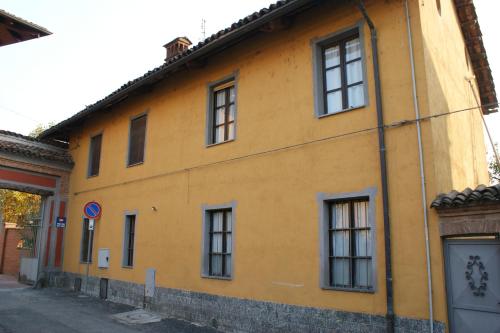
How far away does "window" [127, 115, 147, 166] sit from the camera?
12.8m

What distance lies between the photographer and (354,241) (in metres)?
7.18

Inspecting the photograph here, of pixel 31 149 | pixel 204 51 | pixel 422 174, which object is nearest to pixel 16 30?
Result: pixel 204 51

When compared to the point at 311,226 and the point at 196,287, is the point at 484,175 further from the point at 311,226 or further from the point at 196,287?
the point at 196,287

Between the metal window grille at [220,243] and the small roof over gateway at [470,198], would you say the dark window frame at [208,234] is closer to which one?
the metal window grille at [220,243]

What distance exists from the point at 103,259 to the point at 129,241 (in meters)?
1.29

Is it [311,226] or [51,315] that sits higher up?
[311,226]

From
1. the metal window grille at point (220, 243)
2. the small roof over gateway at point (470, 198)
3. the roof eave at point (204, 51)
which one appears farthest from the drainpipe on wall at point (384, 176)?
the metal window grille at point (220, 243)

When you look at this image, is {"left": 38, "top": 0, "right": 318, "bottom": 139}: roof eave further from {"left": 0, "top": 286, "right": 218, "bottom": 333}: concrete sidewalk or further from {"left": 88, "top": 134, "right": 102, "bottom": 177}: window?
{"left": 0, "top": 286, "right": 218, "bottom": 333}: concrete sidewalk

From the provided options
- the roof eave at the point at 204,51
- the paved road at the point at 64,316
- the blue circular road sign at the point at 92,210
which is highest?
the roof eave at the point at 204,51

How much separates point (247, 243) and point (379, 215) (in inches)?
120

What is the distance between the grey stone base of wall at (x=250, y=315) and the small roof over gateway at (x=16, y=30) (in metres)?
6.12

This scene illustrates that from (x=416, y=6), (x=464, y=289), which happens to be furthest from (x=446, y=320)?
(x=416, y=6)

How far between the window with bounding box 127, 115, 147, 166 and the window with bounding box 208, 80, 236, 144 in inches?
124

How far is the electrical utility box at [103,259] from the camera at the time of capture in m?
13.1
